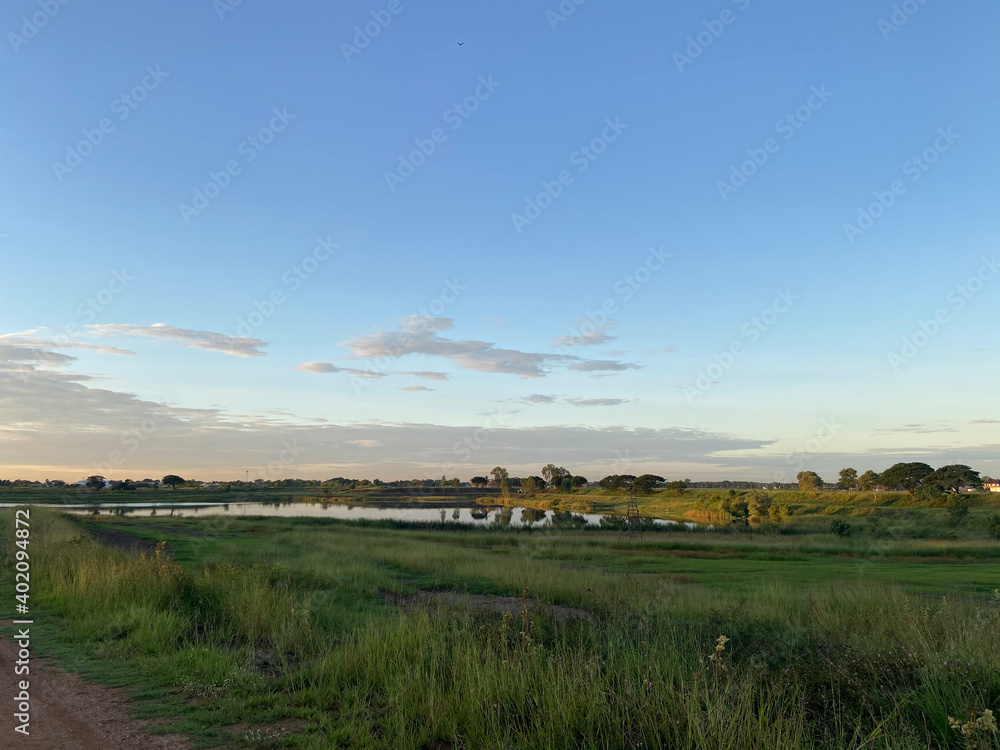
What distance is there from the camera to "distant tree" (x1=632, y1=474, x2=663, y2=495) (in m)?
138

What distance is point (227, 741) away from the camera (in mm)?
5695

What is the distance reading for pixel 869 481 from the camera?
11019 centimetres

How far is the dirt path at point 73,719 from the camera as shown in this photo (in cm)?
548

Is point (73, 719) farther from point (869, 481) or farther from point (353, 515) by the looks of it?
point (869, 481)

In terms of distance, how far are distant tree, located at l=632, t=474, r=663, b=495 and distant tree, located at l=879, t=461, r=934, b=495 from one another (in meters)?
46.3

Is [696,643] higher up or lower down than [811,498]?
higher up

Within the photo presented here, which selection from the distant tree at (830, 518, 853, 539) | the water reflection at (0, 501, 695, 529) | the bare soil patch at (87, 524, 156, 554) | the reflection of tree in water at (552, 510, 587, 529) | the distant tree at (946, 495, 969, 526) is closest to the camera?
the bare soil patch at (87, 524, 156, 554)

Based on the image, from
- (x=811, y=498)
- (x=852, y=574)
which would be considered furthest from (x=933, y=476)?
(x=852, y=574)

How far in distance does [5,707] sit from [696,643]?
794 cm

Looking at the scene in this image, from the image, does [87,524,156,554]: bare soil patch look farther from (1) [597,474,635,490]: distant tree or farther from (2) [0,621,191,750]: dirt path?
(1) [597,474,635,490]: distant tree

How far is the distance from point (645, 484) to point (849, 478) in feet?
136

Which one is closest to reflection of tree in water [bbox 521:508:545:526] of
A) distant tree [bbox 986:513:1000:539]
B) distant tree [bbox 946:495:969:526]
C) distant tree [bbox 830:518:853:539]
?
distant tree [bbox 830:518:853:539]

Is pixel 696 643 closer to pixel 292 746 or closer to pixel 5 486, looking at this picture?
pixel 292 746

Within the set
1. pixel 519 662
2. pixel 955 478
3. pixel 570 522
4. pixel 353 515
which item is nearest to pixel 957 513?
pixel 570 522
